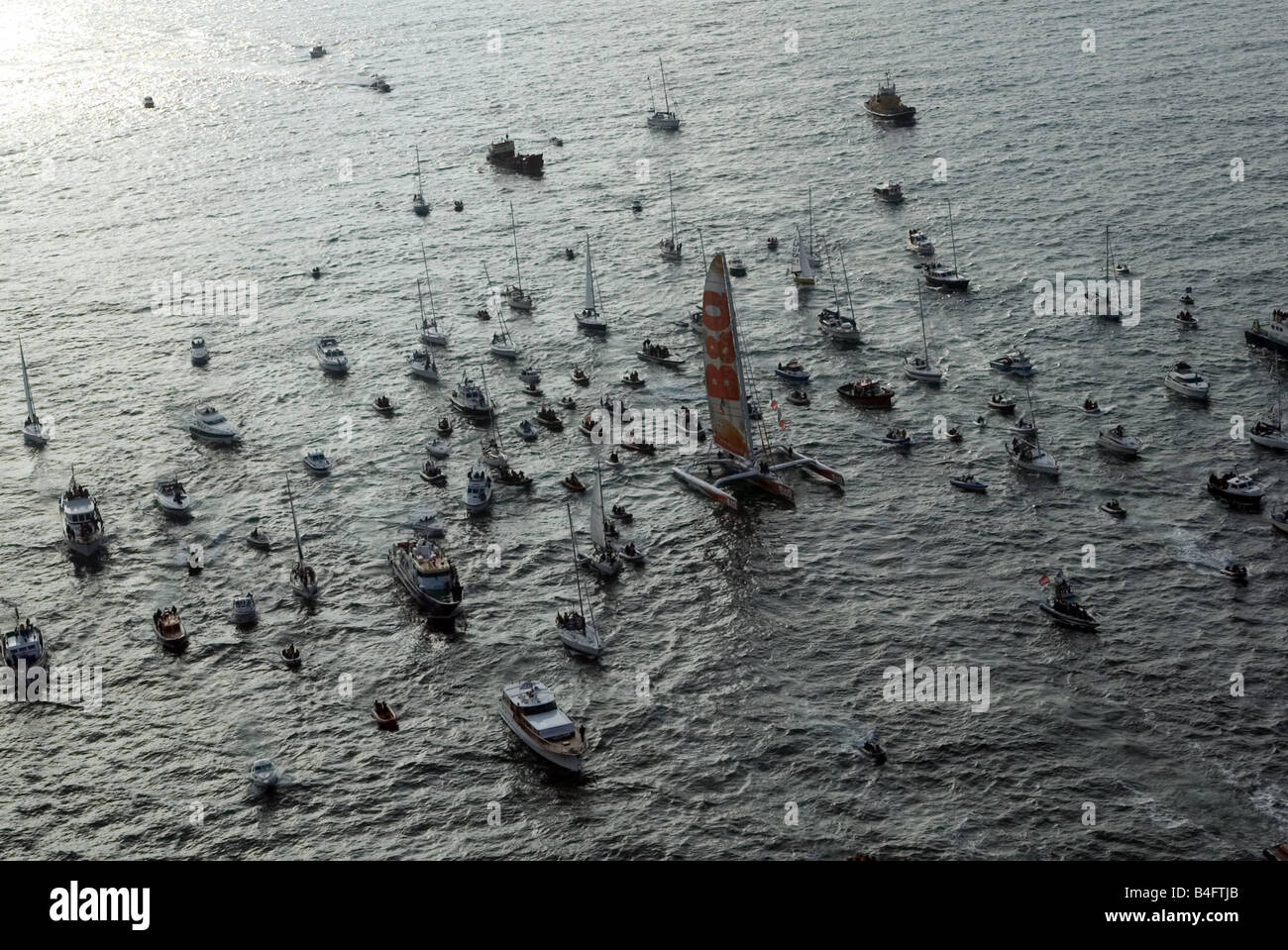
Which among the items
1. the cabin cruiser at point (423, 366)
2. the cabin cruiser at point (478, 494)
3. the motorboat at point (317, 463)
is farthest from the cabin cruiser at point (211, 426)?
the cabin cruiser at point (478, 494)

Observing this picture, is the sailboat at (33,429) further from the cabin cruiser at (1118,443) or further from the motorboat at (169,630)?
the cabin cruiser at (1118,443)

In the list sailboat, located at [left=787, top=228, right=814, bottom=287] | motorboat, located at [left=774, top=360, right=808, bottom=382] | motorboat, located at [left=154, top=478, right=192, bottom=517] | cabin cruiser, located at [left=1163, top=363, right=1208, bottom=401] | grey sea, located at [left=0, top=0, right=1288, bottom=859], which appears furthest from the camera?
sailboat, located at [left=787, top=228, right=814, bottom=287]

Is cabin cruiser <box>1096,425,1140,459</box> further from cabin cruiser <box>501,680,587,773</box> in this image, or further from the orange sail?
cabin cruiser <box>501,680,587,773</box>

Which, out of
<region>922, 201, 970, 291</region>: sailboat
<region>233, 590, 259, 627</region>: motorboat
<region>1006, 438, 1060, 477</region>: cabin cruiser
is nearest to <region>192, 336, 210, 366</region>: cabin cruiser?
<region>233, 590, 259, 627</region>: motorboat

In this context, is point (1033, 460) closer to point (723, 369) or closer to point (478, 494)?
point (723, 369)

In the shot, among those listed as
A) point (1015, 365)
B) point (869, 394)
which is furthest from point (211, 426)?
point (1015, 365)
